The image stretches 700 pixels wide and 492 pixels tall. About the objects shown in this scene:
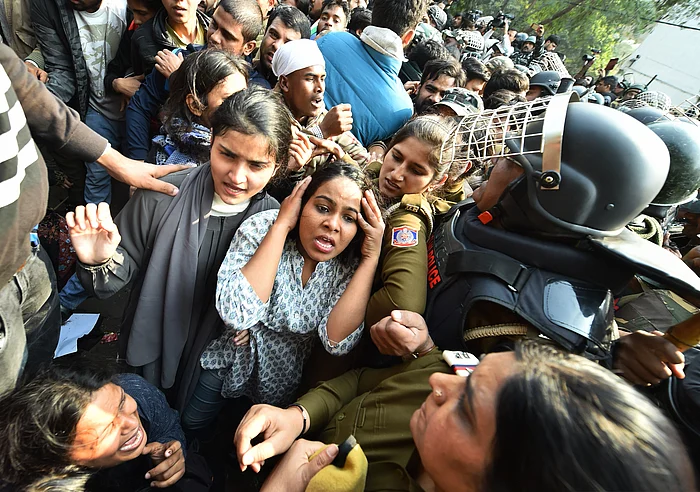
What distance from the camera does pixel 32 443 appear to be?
40.8 inches

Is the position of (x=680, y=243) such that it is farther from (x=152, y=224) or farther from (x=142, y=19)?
(x=142, y=19)

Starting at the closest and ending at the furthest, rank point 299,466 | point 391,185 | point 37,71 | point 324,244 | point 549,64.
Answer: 1. point 299,466
2. point 324,244
3. point 391,185
4. point 37,71
5. point 549,64

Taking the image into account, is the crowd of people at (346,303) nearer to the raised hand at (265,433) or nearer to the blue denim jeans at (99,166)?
the raised hand at (265,433)

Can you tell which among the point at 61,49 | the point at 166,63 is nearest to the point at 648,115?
the point at 166,63

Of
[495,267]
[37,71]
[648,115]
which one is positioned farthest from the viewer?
[37,71]

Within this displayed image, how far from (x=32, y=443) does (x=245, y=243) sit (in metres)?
0.91

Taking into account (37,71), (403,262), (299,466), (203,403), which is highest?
(403,262)

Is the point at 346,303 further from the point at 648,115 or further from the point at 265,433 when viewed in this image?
the point at 648,115

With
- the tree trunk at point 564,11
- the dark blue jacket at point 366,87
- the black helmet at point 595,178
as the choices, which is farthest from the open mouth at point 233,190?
the tree trunk at point 564,11

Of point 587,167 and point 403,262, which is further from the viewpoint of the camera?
point 403,262

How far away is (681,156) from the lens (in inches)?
65.7

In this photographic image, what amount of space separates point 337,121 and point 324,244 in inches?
40.1

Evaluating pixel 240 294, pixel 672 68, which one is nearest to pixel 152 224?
pixel 240 294

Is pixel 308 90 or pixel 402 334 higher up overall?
pixel 308 90
